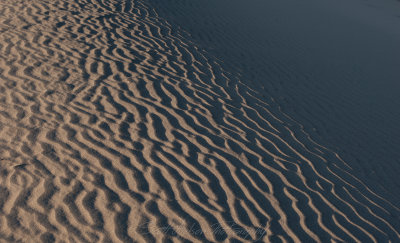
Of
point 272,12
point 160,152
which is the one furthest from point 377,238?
point 272,12

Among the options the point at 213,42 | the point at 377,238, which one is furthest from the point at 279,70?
the point at 377,238

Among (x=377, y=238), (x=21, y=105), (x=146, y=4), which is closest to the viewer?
(x=377, y=238)

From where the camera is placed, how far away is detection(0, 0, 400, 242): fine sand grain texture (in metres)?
4.34

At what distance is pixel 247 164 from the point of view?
561 cm

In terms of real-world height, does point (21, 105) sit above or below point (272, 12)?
below

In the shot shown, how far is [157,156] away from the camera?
5.32 metres

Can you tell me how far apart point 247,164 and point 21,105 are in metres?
3.34

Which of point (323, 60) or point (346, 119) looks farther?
point (323, 60)

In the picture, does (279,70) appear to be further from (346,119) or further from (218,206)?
(218,206)

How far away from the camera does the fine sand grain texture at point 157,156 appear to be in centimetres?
434

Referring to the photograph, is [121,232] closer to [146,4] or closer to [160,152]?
[160,152]

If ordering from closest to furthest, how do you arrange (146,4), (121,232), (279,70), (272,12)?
(121,232)
(279,70)
(146,4)
(272,12)

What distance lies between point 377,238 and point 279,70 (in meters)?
5.02

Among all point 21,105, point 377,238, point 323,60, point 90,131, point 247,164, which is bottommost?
point 21,105
